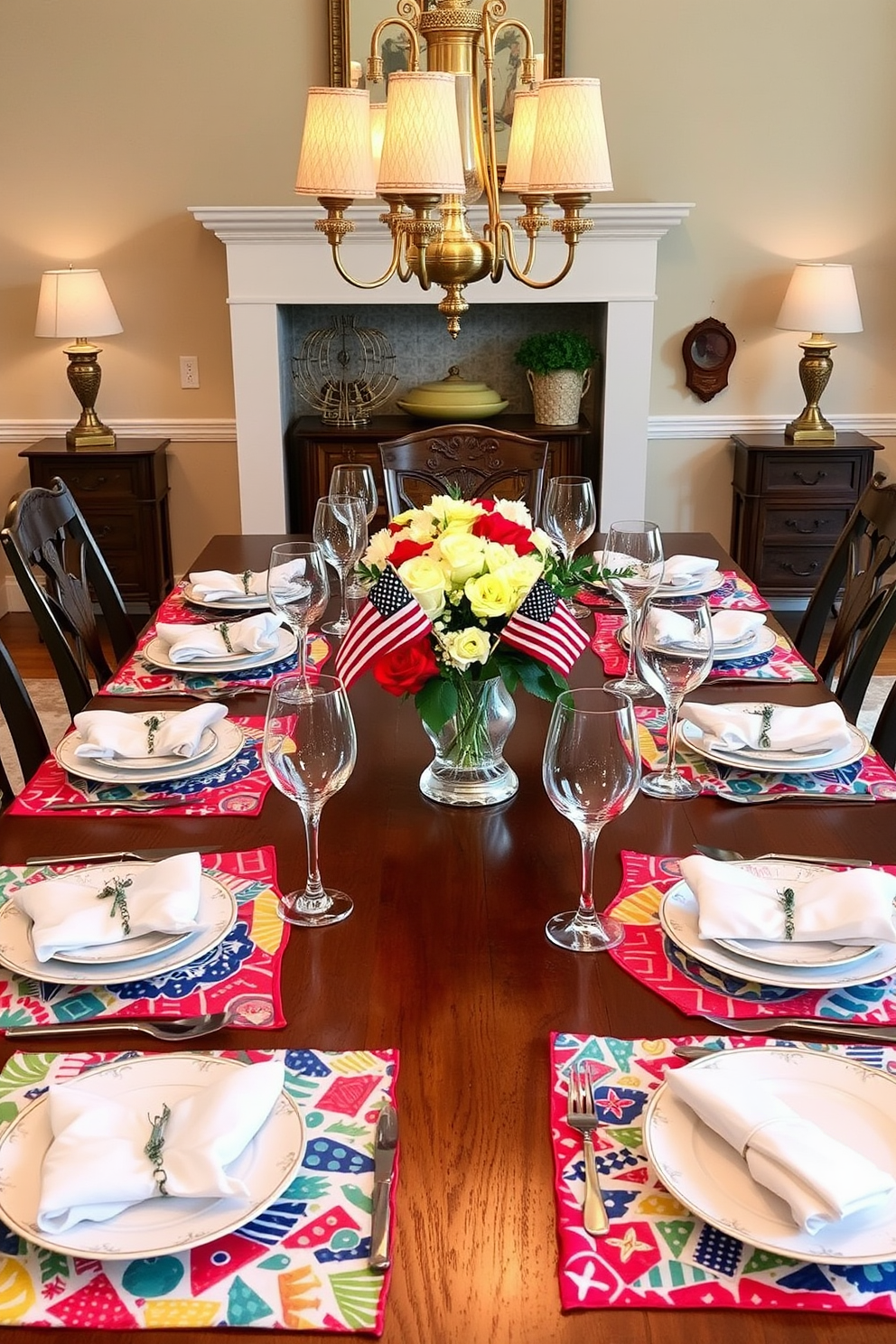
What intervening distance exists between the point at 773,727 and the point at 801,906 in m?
0.50

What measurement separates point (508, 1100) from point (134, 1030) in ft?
1.07

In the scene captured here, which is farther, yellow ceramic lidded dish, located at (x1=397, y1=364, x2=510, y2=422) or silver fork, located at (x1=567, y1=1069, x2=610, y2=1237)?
yellow ceramic lidded dish, located at (x1=397, y1=364, x2=510, y2=422)

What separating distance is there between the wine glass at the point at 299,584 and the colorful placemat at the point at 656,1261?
1036 millimetres

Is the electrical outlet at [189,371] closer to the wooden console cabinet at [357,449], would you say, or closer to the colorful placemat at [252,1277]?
the wooden console cabinet at [357,449]

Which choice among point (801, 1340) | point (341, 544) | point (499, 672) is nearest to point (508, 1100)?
point (801, 1340)

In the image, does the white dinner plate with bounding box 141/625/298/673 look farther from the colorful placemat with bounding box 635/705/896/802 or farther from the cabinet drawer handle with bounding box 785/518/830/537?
the cabinet drawer handle with bounding box 785/518/830/537

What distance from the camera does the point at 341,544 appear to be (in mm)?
2195

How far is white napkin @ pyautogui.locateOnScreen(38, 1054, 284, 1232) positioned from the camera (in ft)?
2.82

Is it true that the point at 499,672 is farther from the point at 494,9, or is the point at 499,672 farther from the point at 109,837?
the point at 494,9

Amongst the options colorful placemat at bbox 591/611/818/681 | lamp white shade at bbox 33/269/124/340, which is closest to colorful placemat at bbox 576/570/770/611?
colorful placemat at bbox 591/611/818/681

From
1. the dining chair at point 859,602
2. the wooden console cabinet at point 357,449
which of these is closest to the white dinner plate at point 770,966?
the dining chair at point 859,602

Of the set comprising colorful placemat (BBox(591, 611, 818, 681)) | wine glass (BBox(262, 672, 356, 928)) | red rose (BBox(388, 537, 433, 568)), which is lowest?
colorful placemat (BBox(591, 611, 818, 681))

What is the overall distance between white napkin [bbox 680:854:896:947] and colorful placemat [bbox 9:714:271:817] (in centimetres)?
58

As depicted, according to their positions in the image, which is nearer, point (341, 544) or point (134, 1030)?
point (134, 1030)
